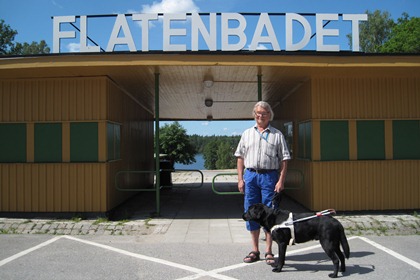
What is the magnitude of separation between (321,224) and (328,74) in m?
4.36

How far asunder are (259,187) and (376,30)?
45.0m

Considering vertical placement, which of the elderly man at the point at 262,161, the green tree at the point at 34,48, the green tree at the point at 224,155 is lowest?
the green tree at the point at 224,155

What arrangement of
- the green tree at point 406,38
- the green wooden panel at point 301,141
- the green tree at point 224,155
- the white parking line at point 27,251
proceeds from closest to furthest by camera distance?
the white parking line at point 27,251, the green wooden panel at point 301,141, the green tree at point 406,38, the green tree at point 224,155

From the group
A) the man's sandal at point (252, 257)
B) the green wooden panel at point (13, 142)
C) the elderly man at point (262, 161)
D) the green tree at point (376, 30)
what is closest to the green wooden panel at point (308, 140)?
the elderly man at point (262, 161)

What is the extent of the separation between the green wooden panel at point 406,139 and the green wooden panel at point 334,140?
1.16m

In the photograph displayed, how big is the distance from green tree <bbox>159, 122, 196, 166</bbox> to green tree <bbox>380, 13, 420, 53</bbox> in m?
23.6

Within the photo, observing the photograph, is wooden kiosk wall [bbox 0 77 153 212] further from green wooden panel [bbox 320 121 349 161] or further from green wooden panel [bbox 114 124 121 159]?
green wooden panel [bbox 320 121 349 161]

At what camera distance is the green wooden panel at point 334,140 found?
803 centimetres

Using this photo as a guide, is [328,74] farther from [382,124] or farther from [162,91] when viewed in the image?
[162,91]

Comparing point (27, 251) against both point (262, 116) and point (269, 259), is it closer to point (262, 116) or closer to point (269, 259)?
point (269, 259)

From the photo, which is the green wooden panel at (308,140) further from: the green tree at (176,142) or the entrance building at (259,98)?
the green tree at (176,142)

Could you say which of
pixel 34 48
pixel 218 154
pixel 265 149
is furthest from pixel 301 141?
pixel 218 154

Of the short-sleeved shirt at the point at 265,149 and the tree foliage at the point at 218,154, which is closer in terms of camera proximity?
the short-sleeved shirt at the point at 265,149

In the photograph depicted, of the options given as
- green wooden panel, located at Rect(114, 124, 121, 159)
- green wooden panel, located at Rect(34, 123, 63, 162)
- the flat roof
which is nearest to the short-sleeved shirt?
the flat roof
